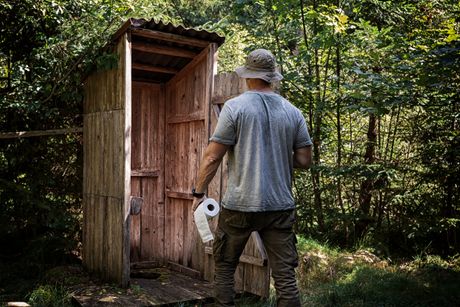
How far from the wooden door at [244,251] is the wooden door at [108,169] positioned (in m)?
0.97

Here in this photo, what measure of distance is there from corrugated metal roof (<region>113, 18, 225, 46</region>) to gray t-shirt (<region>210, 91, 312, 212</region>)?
2172mm

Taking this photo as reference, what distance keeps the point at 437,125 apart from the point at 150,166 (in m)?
4.08

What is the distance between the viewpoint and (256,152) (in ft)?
10.3

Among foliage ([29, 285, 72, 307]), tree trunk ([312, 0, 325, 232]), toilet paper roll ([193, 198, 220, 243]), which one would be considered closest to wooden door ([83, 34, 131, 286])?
foliage ([29, 285, 72, 307])

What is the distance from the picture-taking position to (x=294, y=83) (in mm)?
6941

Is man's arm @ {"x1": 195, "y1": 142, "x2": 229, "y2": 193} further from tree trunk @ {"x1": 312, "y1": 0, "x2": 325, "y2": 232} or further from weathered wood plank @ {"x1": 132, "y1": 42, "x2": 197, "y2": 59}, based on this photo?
tree trunk @ {"x1": 312, "y1": 0, "x2": 325, "y2": 232}

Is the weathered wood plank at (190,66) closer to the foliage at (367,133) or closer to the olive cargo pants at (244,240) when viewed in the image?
the foliage at (367,133)

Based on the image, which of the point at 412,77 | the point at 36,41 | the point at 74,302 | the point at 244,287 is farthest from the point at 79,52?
the point at 412,77

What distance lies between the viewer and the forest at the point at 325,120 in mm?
5344

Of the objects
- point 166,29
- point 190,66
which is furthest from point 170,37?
point 190,66

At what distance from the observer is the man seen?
3.13 m

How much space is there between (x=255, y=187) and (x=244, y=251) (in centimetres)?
188

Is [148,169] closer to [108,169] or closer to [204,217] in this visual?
[108,169]

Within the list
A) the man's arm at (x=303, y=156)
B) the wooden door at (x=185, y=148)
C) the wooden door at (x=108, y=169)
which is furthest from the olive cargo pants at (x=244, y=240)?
the wooden door at (x=185, y=148)
